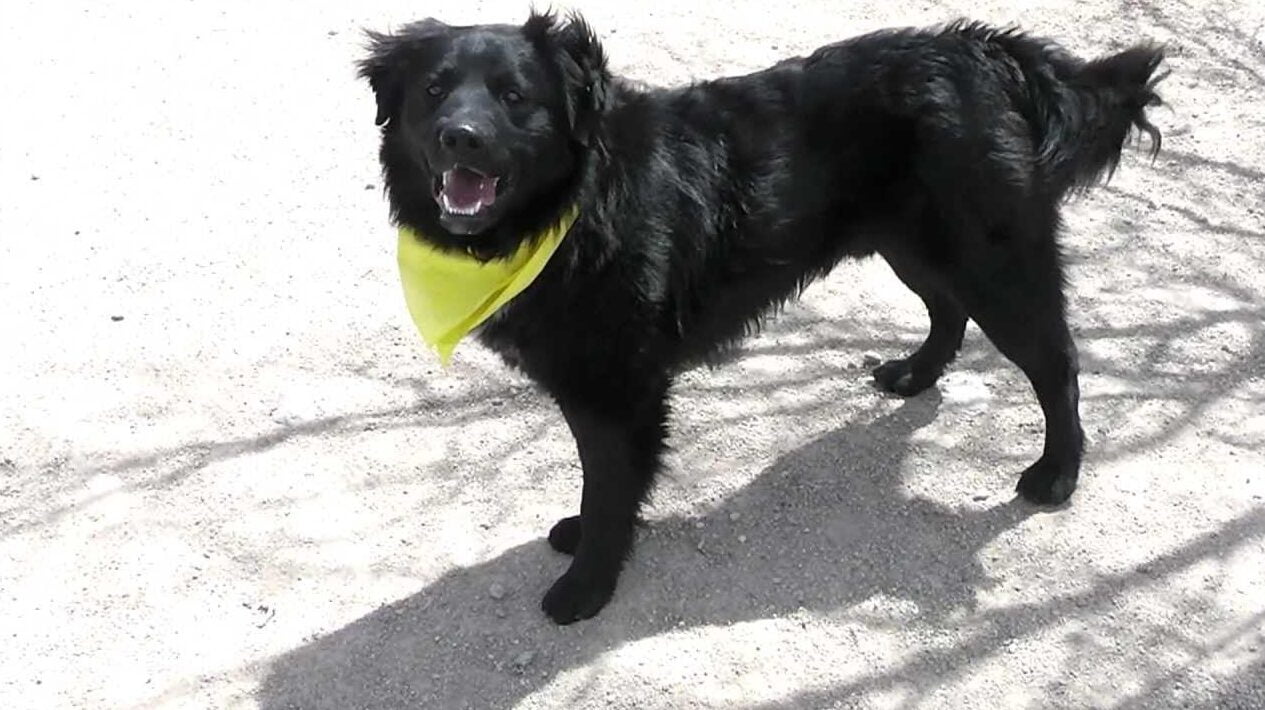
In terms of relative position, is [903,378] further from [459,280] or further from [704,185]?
[459,280]

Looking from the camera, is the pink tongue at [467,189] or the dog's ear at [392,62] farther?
the dog's ear at [392,62]

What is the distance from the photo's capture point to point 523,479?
401 centimetres

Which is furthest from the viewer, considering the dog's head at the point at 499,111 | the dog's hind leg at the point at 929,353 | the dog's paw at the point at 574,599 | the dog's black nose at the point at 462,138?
the dog's hind leg at the point at 929,353

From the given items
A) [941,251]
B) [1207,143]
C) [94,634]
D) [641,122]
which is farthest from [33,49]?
[1207,143]

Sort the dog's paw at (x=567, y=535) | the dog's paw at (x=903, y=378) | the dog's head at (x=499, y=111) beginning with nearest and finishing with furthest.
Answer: the dog's head at (x=499, y=111), the dog's paw at (x=567, y=535), the dog's paw at (x=903, y=378)

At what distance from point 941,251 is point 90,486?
2771 mm

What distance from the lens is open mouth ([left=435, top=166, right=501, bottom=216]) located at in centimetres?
309

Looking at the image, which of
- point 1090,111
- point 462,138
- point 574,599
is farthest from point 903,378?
point 462,138

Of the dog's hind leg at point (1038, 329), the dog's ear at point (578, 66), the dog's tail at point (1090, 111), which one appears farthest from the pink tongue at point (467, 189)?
the dog's tail at point (1090, 111)

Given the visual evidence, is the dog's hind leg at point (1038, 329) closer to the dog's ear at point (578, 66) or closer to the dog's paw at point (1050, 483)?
the dog's paw at point (1050, 483)

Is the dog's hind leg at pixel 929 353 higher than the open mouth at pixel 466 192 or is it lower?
lower

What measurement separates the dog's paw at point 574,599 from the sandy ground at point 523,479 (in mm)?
45

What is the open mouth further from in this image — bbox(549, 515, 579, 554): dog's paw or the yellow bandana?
bbox(549, 515, 579, 554): dog's paw

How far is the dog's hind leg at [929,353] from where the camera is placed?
161 inches
